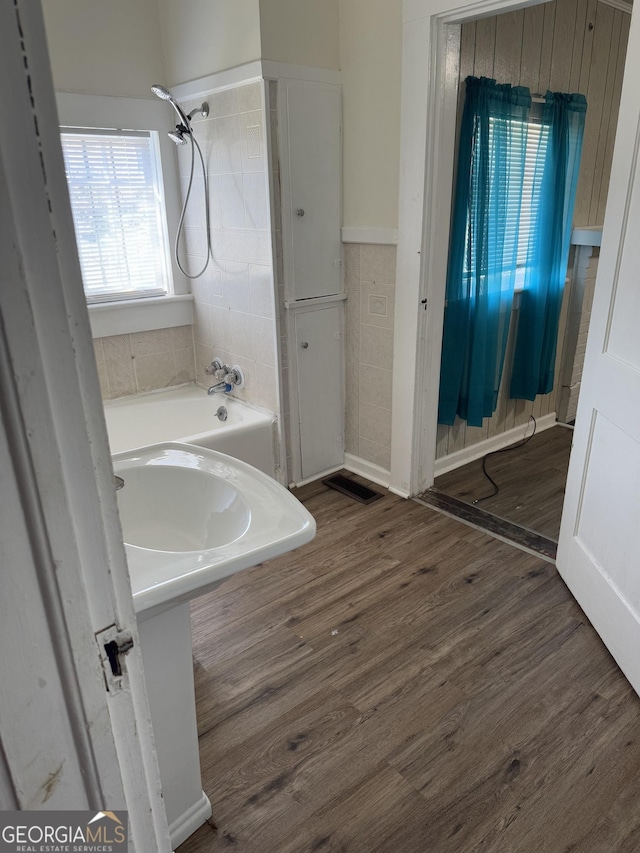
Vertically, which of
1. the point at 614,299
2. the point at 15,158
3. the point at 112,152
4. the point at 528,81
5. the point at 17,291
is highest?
the point at 528,81

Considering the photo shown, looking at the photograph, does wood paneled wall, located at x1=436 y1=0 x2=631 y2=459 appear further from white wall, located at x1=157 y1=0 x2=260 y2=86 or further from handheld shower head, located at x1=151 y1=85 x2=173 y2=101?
handheld shower head, located at x1=151 y1=85 x2=173 y2=101

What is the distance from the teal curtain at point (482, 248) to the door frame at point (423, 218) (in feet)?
0.56

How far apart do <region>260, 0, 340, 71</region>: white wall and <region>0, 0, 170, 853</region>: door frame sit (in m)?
2.28

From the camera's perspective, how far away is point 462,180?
2.68m

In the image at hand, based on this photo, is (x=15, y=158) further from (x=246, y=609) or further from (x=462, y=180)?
(x=462, y=180)

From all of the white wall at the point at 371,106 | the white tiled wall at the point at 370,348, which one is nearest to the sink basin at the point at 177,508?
the white tiled wall at the point at 370,348

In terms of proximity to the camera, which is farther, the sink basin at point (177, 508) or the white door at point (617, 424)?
the white door at point (617, 424)

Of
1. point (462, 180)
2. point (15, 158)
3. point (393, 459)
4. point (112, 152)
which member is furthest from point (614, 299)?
point (112, 152)

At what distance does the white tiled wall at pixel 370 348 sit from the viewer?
2836 mm

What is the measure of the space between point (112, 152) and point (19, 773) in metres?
Result: 2.98

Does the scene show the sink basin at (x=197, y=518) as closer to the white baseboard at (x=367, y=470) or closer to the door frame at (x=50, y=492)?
the door frame at (x=50, y=492)

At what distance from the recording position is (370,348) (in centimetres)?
299

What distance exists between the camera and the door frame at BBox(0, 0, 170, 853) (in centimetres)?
52

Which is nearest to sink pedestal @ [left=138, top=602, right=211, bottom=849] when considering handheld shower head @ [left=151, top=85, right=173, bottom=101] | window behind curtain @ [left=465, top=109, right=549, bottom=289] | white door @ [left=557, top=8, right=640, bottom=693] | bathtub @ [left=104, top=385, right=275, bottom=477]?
white door @ [left=557, top=8, right=640, bottom=693]
